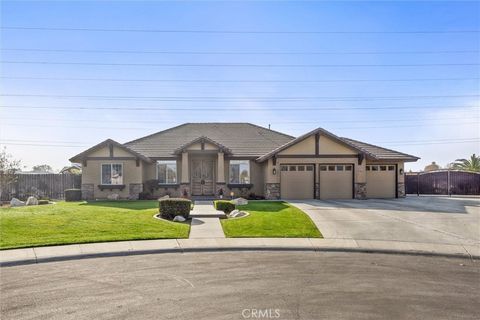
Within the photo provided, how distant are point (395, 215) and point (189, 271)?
39.7 feet

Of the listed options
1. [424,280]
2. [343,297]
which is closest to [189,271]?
[343,297]

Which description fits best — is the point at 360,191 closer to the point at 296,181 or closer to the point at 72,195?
the point at 296,181

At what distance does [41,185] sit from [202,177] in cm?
1191

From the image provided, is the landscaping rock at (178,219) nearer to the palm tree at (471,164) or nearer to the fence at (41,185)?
the fence at (41,185)

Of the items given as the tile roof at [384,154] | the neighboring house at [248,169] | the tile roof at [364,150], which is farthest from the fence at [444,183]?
the tile roof at [364,150]

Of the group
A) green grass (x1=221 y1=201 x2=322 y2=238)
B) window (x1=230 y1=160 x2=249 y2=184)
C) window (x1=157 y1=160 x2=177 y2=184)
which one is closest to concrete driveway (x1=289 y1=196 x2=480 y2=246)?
green grass (x1=221 y1=201 x2=322 y2=238)

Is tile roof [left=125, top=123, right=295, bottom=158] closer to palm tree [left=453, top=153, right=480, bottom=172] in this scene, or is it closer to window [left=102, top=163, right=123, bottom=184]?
window [left=102, top=163, right=123, bottom=184]

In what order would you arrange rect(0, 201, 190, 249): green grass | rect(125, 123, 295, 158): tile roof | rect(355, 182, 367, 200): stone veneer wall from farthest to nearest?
1. rect(125, 123, 295, 158): tile roof
2. rect(355, 182, 367, 200): stone veneer wall
3. rect(0, 201, 190, 249): green grass

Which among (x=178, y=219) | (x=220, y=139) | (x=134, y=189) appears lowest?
(x=178, y=219)

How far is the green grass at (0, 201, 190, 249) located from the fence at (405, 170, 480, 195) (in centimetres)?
2437

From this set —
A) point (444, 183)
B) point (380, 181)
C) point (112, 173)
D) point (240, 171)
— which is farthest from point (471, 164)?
point (112, 173)

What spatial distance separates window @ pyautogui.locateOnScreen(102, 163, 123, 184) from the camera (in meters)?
26.3

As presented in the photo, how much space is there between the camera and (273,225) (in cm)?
1452

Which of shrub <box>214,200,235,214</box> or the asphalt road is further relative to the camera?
shrub <box>214,200,235,214</box>
